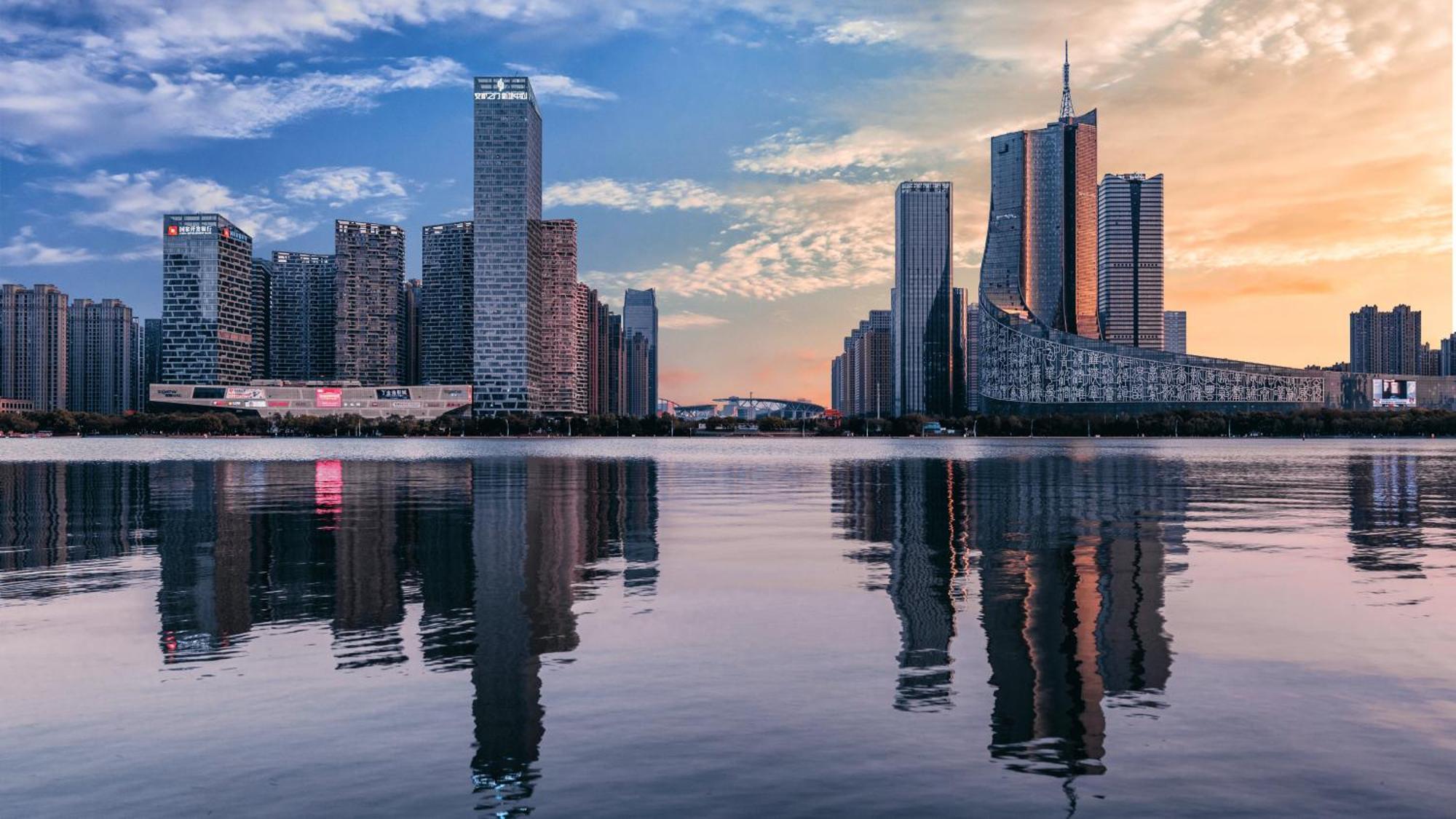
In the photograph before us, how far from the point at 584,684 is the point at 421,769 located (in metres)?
4.55

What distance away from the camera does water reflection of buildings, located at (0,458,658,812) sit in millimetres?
19625

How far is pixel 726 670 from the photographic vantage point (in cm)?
1905

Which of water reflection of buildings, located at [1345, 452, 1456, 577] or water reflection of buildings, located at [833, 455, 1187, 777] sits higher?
water reflection of buildings, located at [833, 455, 1187, 777]

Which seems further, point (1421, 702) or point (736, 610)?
point (736, 610)

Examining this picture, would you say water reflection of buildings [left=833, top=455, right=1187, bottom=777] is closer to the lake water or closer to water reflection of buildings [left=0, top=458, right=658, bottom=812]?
the lake water

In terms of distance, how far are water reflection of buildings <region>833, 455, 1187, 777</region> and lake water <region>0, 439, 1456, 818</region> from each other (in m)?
0.13

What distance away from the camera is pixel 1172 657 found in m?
20.1

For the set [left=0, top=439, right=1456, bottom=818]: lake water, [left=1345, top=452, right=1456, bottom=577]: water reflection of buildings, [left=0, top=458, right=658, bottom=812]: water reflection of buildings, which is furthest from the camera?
[left=1345, top=452, right=1456, bottom=577]: water reflection of buildings

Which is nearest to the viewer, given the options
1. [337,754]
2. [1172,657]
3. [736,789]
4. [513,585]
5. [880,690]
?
[736,789]

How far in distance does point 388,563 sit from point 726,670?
57.1 ft

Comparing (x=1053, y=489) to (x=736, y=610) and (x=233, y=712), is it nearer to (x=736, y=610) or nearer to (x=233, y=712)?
(x=736, y=610)

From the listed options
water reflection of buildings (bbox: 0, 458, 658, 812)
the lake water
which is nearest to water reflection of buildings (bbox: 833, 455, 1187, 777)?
the lake water

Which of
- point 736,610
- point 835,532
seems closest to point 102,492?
point 835,532

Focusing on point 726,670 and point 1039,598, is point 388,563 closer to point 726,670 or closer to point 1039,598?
point 726,670
